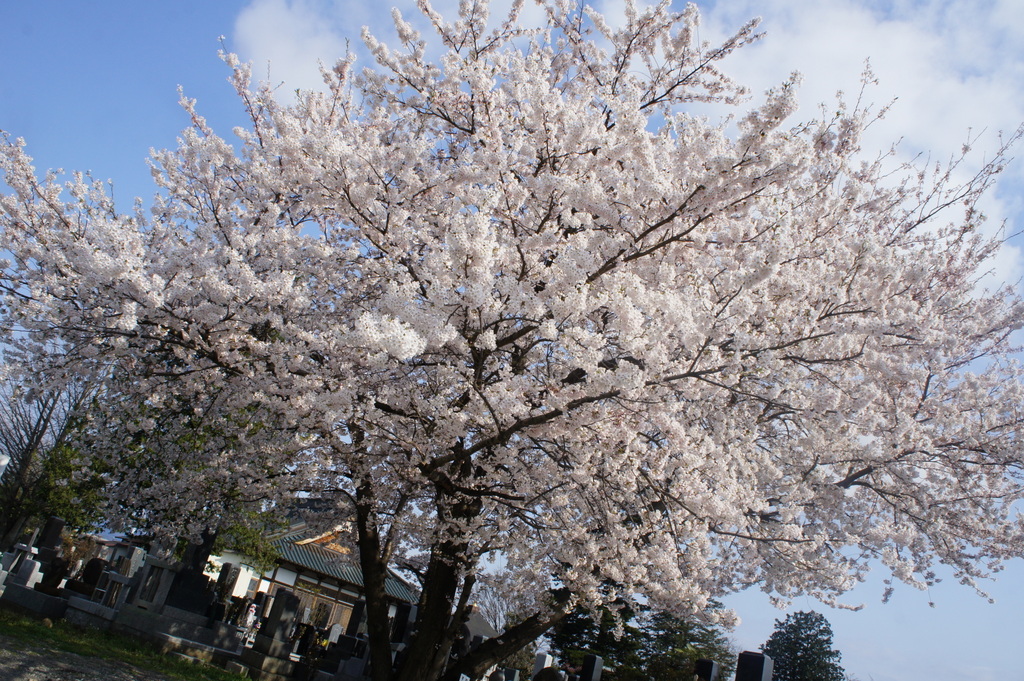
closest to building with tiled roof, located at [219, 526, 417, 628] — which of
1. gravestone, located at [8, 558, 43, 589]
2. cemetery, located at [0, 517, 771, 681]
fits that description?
cemetery, located at [0, 517, 771, 681]

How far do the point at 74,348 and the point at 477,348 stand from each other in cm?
509

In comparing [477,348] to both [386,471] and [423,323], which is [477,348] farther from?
[386,471]

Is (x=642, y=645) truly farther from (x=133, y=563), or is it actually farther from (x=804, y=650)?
(x=133, y=563)

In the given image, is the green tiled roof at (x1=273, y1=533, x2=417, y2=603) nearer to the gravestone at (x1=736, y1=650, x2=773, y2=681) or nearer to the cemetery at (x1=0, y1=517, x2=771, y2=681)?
the cemetery at (x1=0, y1=517, x2=771, y2=681)

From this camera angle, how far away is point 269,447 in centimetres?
812

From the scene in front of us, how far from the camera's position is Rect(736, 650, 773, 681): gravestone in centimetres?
572

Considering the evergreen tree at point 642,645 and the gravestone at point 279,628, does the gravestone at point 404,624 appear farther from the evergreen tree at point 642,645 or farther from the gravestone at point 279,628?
the evergreen tree at point 642,645

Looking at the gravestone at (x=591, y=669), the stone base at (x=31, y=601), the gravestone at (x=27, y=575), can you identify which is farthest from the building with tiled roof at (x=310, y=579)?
the gravestone at (x=591, y=669)

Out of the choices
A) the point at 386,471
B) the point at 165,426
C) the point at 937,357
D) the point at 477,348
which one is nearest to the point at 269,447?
the point at 386,471

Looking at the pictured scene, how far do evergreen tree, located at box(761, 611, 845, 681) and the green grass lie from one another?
24.3 m

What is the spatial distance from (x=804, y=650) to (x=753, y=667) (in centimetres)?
2622

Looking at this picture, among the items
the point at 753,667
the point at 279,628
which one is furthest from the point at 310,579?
the point at 753,667

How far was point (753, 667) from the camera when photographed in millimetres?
5797

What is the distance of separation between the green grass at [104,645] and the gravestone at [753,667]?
24.5 ft
